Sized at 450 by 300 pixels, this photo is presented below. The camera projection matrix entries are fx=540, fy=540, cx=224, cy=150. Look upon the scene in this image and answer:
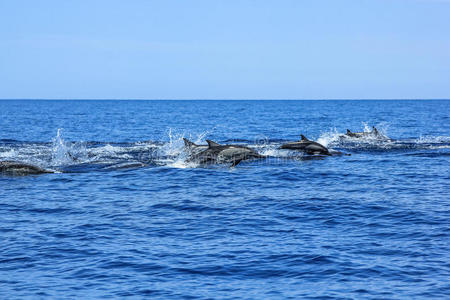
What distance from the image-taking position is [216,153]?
2527 centimetres

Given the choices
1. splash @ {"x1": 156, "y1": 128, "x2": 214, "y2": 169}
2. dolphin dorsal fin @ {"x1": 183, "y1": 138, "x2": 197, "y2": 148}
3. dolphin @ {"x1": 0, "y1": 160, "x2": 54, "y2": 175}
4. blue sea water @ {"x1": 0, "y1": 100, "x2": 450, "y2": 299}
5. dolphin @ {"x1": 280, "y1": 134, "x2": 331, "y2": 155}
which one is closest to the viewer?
blue sea water @ {"x1": 0, "y1": 100, "x2": 450, "y2": 299}

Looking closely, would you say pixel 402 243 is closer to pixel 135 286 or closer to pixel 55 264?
pixel 135 286

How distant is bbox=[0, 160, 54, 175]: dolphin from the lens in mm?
21953

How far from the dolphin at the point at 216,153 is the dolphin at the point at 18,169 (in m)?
6.77

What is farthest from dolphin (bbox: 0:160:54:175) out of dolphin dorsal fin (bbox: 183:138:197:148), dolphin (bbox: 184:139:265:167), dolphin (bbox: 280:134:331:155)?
dolphin (bbox: 280:134:331:155)

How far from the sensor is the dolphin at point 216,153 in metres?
25.2

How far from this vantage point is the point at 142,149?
32406 millimetres

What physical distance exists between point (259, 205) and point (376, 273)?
6470 millimetres

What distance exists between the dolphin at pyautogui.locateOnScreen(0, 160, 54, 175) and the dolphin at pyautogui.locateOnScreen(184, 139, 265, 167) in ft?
22.2

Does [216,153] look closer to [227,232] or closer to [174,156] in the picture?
[174,156]

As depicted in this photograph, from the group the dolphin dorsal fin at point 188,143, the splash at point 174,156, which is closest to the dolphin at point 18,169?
the splash at point 174,156

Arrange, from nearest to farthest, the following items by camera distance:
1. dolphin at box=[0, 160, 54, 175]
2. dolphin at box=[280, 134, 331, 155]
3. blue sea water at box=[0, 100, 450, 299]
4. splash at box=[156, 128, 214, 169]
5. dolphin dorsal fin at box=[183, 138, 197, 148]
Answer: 1. blue sea water at box=[0, 100, 450, 299]
2. dolphin at box=[0, 160, 54, 175]
3. splash at box=[156, 128, 214, 169]
4. dolphin dorsal fin at box=[183, 138, 197, 148]
5. dolphin at box=[280, 134, 331, 155]

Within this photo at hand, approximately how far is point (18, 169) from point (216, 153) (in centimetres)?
867

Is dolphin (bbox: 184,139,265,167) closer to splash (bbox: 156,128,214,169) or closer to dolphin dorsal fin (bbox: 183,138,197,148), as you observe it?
dolphin dorsal fin (bbox: 183,138,197,148)
